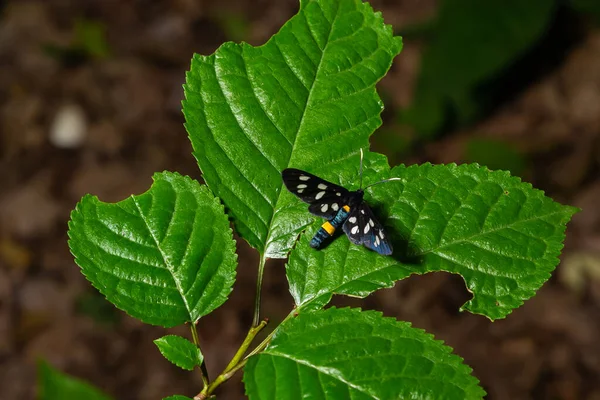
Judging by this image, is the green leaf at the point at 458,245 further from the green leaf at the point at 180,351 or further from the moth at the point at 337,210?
the green leaf at the point at 180,351

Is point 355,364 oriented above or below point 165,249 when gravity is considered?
below

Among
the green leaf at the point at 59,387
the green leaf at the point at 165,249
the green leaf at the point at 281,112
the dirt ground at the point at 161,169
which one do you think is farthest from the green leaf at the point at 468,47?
the green leaf at the point at 165,249

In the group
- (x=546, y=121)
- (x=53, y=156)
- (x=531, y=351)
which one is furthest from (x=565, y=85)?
(x=53, y=156)

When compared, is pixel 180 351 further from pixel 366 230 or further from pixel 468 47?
pixel 468 47

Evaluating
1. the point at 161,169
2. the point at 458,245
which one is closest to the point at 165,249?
the point at 458,245

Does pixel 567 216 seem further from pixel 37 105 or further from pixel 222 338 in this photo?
pixel 37 105
